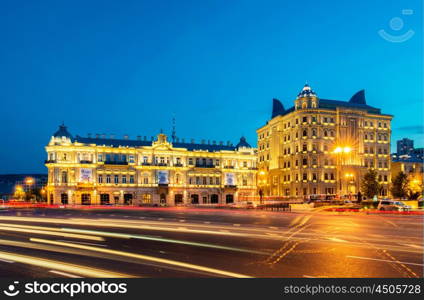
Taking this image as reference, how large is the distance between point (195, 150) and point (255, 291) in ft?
248

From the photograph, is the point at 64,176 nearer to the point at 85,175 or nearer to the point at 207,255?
the point at 85,175

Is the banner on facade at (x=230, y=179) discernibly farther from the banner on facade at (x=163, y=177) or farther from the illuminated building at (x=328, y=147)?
the banner on facade at (x=163, y=177)

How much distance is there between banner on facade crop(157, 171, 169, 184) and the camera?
79456 mm

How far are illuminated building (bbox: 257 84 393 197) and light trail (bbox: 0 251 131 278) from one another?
70330 millimetres

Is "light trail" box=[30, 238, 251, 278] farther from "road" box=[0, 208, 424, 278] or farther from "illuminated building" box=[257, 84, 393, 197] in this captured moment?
"illuminated building" box=[257, 84, 393, 197]

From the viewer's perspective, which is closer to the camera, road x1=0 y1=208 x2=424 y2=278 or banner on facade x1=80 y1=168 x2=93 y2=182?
road x1=0 y1=208 x2=424 y2=278

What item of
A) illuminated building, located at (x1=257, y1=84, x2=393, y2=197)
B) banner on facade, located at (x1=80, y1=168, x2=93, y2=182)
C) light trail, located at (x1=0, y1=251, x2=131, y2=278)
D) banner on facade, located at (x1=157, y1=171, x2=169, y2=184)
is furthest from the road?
illuminated building, located at (x1=257, y1=84, x2=393, y2=197)

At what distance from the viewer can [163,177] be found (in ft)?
262

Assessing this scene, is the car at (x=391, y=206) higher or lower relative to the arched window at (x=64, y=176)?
lower

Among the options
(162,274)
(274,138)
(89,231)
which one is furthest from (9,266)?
(274,138)

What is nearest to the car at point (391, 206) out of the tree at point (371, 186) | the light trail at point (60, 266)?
the tree at point (371, 186)

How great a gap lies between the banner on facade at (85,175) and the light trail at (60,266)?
6234cm

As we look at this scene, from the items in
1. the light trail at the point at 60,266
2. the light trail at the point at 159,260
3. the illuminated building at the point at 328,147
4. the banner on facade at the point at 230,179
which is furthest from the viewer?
the banner on facade at the point at 230,179

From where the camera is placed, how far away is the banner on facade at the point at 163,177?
79.5 metres
